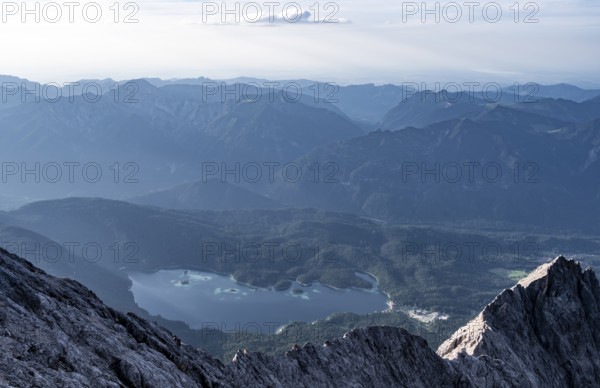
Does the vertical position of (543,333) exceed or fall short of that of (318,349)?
it falls short

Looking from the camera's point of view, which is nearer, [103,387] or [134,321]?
[103,387]

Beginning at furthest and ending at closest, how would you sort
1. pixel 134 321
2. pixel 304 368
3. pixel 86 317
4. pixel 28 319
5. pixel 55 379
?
pixel 304 368
pixel 134 321
pixel 86 317
pixel 28 319
pixel 55 379

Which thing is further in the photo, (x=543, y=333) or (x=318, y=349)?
(x=543, y=333)

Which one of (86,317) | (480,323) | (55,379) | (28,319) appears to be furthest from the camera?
(480,323)

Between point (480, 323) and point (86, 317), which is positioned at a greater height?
point (86, 317)

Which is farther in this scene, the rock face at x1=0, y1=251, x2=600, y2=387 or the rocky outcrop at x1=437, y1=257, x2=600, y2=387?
the rocky outcrop at x1=437, y1=257, x2=600, y2=387

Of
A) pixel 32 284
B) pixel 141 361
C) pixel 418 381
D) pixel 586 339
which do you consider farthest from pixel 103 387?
pixel 586 339

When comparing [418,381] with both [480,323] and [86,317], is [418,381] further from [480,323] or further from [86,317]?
[86,317]

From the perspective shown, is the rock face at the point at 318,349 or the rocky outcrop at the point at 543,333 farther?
the rocky outcrop at the point at 543,333
